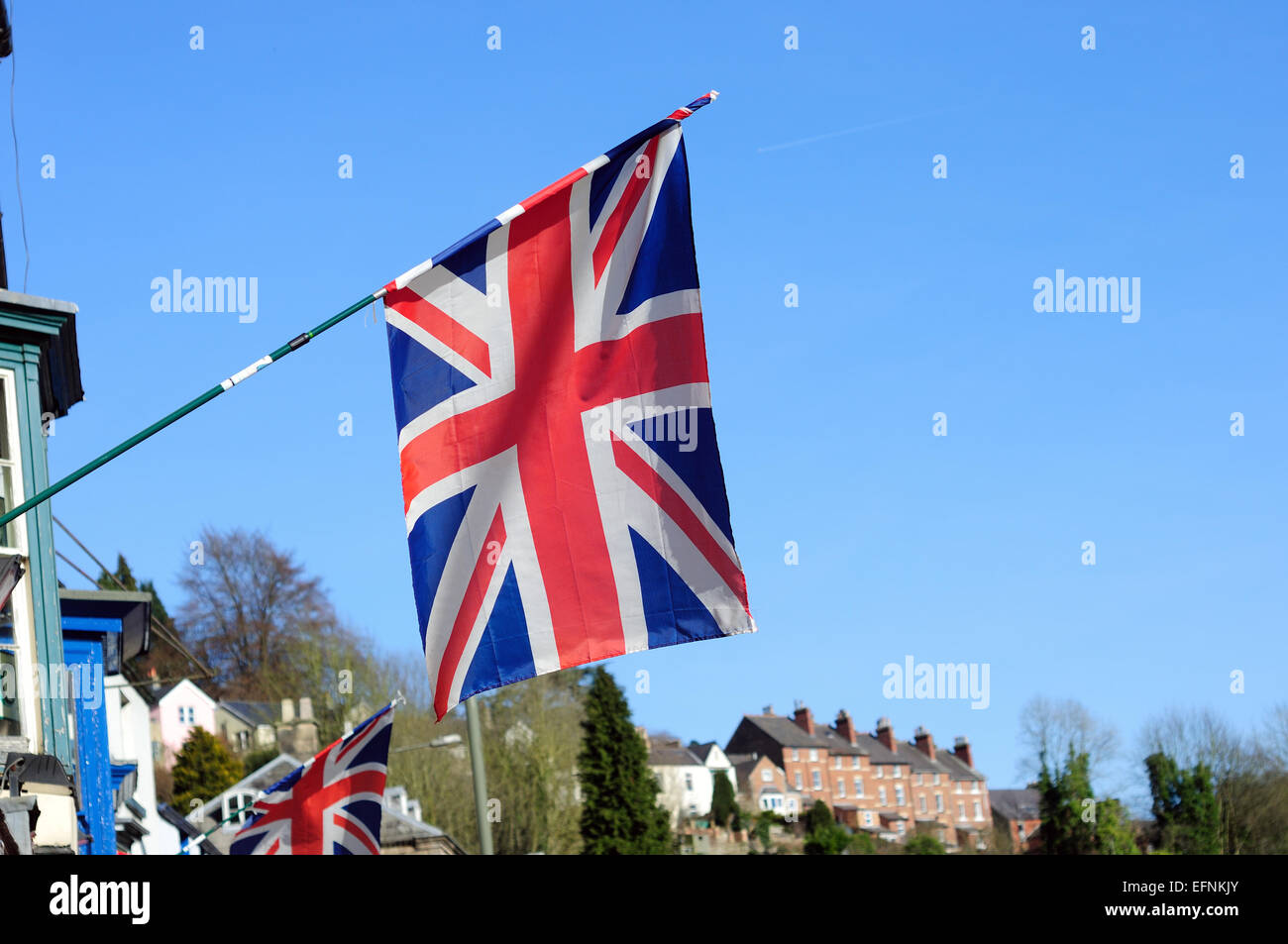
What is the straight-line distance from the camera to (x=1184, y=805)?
61.4 meters

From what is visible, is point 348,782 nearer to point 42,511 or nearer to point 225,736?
point 42,511

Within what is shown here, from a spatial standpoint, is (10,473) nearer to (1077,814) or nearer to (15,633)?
(15,633)

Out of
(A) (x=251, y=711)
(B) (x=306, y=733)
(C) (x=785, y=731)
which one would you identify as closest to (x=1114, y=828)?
(B) (x=306, y=733)

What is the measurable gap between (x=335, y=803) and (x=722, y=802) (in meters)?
93.7

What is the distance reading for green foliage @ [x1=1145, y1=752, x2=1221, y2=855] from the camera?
2359 inches

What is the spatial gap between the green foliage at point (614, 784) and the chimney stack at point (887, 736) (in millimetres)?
57483

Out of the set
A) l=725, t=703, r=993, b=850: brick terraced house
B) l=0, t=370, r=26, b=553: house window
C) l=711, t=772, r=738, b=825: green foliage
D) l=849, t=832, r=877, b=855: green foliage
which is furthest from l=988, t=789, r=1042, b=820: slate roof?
l=0, t=370, r=26, b=553: house window

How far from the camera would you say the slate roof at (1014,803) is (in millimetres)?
127438

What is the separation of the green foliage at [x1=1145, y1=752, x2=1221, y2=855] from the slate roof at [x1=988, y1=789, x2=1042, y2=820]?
63.9 metres

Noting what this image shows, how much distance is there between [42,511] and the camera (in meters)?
12.5

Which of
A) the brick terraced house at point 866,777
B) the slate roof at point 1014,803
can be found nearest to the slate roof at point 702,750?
the brick terraced house at point 866,777

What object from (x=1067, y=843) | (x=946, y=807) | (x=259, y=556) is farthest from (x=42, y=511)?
(x=946, y=807)

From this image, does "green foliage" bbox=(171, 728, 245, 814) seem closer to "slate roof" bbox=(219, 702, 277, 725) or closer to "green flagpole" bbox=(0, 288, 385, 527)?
"slate roof" bbox=(219, 702, 277, 725)

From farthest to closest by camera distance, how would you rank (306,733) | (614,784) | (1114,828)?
(306,733), (614,784), (1114,828)
